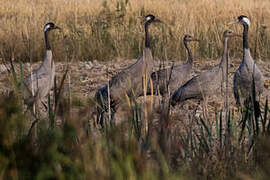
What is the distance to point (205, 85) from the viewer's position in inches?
213

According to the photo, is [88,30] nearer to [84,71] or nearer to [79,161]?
[84,71]

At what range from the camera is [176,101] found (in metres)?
5.74

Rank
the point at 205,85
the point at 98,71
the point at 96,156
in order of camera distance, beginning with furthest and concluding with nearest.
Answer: the point at 98,71 → the point at 205,85 → the point at 96,156

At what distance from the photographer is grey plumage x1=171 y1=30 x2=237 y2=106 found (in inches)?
213

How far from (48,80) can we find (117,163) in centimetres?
386

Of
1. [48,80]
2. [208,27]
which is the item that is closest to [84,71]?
[48,80]

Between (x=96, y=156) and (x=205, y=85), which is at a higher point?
(x=96, y=156)

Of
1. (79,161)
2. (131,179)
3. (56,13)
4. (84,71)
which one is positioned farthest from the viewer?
(56,13)

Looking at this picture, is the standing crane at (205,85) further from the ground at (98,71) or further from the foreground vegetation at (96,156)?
the foreground vegetation at (96,156)

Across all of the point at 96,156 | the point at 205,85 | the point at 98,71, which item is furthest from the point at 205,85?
the point at 96,156

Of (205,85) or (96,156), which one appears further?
(205,85)

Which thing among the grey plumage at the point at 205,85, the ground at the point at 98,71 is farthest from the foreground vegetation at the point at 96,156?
the ground at the point at 98,71

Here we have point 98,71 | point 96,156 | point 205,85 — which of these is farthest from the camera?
point 98,71

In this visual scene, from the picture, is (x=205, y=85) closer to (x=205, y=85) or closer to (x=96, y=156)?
(x=205, y=85)
